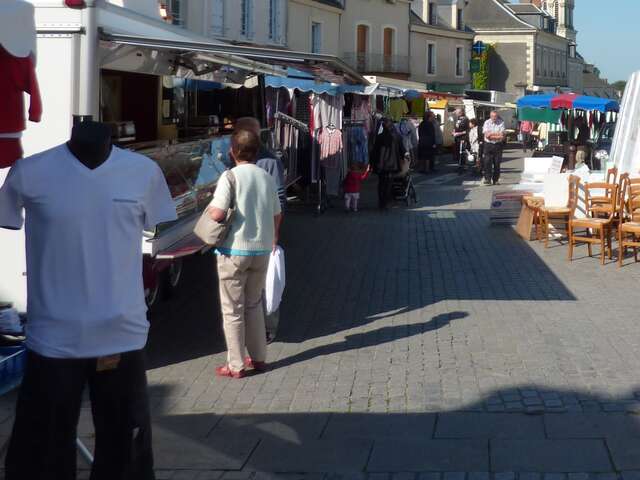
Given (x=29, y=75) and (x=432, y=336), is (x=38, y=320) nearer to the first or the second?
(x=29, y=75)

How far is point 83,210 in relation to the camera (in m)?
4.03

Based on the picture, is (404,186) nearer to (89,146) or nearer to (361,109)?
(361,109)

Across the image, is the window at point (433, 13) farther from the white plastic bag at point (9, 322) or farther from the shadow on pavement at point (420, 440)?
→ the shadow on pavement at point (420, 440)

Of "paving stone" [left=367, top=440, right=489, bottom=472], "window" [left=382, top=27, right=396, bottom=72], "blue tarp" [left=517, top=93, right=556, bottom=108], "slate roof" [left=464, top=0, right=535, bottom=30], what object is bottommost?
"paving stone" [left=367, top=440, right=489, bottom=472]

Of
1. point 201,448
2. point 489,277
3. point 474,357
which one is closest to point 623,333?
point 474,357

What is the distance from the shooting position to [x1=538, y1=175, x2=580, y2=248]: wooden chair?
13.0 m

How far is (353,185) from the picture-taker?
1788 centimetres

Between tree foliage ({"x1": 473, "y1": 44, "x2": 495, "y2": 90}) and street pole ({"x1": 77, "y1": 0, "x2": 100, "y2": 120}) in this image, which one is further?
tree foliage ({"x1": 473, "y1": 44, "x2": 495, "y2": 90})

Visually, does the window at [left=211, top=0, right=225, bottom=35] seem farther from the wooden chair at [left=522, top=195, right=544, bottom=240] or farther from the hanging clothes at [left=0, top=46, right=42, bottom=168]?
the hanging clothes at [left=0, top=46, right=42, bottom=168]

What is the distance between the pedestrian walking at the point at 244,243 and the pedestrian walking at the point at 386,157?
11095 mm

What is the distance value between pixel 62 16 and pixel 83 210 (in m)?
3.35

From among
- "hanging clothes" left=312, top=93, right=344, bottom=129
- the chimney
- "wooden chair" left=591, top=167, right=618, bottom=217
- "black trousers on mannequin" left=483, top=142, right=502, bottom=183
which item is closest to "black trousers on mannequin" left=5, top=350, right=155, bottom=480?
"wooden chair" left=591, top=167, right=618, bottom=217

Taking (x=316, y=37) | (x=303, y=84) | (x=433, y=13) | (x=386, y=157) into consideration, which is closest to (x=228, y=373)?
(x=303, y=84)

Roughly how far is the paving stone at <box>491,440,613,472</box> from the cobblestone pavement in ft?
0.04
